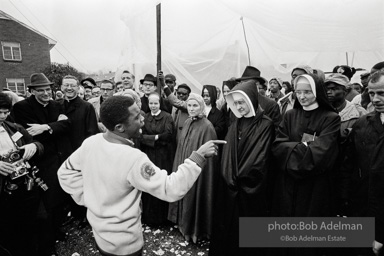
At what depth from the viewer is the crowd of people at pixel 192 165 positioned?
6.07 feet

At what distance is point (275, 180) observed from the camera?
3.00m

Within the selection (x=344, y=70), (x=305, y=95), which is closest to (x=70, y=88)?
(x=305, y=95)

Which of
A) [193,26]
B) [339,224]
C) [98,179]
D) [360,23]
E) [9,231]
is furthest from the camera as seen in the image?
[193,26]

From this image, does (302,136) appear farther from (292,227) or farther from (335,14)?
(335,14)

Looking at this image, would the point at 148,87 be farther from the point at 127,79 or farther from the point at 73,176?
the point at 73,176

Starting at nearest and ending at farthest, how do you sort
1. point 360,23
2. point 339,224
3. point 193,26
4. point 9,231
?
point 339,224
point 9,231
point 360,23
point 193,26

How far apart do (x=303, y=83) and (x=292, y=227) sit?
1516 millimetres

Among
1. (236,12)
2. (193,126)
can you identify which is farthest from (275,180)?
(236,12)

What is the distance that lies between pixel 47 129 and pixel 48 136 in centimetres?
15

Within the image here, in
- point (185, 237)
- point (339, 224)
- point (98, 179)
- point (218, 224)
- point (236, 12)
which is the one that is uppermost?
point (236, 12)

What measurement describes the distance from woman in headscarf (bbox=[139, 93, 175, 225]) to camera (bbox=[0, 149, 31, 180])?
1757 mm

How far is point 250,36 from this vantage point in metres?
4.59

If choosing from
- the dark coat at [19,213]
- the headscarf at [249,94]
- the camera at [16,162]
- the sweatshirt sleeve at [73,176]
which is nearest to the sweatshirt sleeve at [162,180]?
the sweatshirt sleeve at [73,176]

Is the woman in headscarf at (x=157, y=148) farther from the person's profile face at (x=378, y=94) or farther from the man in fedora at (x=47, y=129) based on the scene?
the person's profile face at (x=378, y=94)
